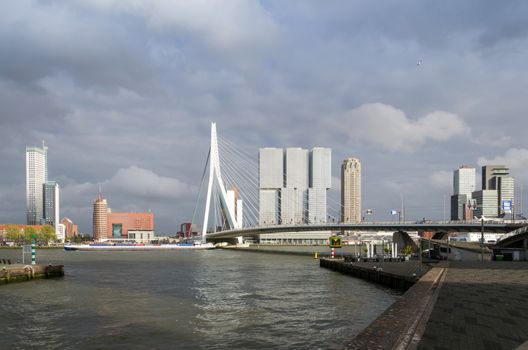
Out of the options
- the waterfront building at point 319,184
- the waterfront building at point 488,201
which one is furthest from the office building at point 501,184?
the waterfront building at point 319,184

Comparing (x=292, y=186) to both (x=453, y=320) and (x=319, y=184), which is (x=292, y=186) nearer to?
(x=319, y=184)

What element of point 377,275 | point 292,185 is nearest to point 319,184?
point 292,185

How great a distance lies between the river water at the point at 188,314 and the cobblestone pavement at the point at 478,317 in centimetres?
434

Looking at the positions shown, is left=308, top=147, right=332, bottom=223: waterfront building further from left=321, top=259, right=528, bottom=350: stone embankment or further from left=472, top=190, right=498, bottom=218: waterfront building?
left=321, top=259, right=528, bottom=350: stone embankment

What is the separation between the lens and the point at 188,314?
24.5 metres

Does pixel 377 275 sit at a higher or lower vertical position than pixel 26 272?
higher

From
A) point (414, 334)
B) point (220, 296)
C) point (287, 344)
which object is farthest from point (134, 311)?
point (414, 334)

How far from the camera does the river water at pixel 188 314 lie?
18.6 metres

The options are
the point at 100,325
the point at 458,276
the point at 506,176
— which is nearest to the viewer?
the point at 100,325

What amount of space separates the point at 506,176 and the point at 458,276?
153286 mm

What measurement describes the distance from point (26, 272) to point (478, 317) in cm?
4159

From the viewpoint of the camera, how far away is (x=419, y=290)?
2016 cm

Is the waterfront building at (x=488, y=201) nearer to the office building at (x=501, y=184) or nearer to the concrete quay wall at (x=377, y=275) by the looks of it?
the office building at (x=501, y=184)

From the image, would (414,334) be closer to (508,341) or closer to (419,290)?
(508,341)
